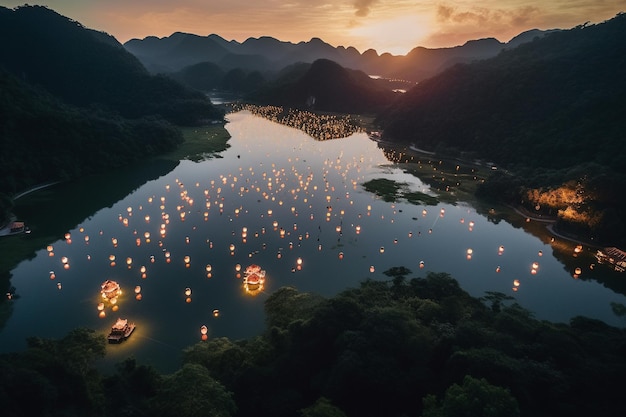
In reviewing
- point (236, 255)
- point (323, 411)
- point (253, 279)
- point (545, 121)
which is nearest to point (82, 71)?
point (236, 255)

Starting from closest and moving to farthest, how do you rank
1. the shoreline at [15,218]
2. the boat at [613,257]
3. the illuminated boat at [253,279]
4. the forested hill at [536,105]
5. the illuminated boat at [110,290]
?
the illuminated boat at [110,290]
the illuminated boat at [253,279]
the boat at [613,257]
the shoreline at [15,218]
the forested hill at [536,105]

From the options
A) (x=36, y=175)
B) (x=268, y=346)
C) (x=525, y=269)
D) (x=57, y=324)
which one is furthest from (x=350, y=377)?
(x=36, y=175)

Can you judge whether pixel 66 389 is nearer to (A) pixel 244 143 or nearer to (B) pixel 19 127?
(B) pixel 19 127

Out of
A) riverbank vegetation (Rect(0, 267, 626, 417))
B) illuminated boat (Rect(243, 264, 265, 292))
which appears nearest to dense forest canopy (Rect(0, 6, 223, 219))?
illuminated boat (Rect(243, 264, 265, 292))

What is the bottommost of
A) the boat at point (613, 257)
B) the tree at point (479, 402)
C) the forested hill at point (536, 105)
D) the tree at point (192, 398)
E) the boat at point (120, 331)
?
the boat at point (120, 331)

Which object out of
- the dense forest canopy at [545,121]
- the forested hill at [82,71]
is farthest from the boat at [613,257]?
the forested hill at [82,71]

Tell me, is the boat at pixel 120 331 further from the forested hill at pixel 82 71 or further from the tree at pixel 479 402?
the forested hill at pixel 82 71

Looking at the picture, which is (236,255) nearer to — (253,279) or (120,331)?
(253,279)
